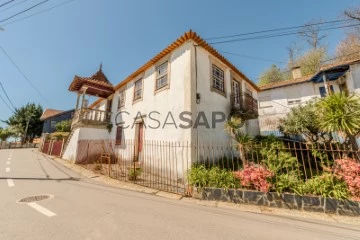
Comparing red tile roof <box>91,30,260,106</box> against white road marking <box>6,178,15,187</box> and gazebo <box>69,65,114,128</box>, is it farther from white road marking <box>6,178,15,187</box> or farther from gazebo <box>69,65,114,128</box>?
white road marking <box>6,178,15,187</box>

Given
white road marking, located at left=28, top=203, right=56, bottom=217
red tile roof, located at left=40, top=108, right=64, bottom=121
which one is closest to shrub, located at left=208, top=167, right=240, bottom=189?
white road marking, located at left=28, top=203, right=56, bottom=217

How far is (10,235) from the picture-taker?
3023 millimetres

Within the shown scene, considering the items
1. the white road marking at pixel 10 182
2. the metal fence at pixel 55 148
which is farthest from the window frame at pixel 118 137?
the metal fence at pixel 55 148

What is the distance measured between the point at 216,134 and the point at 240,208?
462 centimetres

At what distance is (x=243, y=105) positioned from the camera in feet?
37.8

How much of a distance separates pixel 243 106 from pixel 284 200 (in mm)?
7240

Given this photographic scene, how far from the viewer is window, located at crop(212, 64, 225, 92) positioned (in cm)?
1014

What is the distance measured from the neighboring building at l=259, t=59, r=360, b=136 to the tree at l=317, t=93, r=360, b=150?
1059cm

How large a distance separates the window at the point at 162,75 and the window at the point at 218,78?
2843 mm

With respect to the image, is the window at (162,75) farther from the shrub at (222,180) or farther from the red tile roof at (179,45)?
the shrub at (222,180)

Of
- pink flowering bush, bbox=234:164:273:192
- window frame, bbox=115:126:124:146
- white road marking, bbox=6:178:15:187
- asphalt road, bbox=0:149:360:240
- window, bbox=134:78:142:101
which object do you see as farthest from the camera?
window frame, bbox=115:126:124:146

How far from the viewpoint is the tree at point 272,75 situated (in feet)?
92.5

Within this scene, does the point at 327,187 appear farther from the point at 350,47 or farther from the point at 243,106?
the point at 350,47

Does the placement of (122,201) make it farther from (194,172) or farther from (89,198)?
(194,172)
